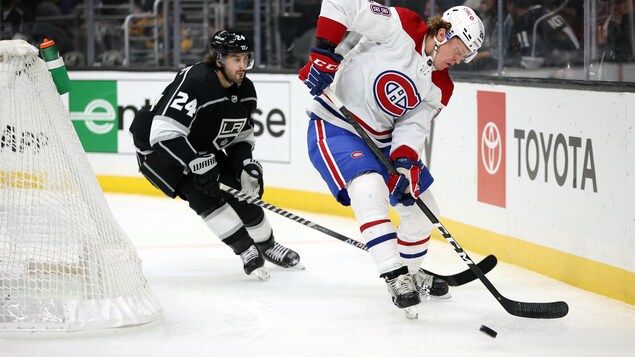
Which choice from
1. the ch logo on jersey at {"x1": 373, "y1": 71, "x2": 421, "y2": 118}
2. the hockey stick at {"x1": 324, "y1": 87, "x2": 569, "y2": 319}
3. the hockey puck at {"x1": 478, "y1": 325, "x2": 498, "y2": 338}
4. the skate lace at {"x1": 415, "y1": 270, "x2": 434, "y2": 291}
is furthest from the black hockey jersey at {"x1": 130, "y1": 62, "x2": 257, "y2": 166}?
the hockey puck at {"x1": 478, "y1": 325, "x2": 498, "y2": 338}

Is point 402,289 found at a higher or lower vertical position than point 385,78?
lower

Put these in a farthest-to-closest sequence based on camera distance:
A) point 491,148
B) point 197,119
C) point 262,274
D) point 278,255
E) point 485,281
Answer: point 491,148 < point 278,255 < point 262,274 < point 197,119 < point 485,281

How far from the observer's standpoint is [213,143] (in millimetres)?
4191

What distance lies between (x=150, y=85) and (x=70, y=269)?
369 cm

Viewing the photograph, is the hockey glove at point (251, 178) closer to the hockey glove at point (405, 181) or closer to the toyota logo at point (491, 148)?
the hockey glove at point (405, 181)

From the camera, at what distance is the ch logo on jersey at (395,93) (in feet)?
11.6

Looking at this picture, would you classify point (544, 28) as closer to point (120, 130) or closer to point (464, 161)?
point (464, 161)

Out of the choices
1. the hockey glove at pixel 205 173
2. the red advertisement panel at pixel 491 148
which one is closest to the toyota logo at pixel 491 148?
the red advertisement panel at pixel 491 148

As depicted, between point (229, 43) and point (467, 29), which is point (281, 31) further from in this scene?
point (467, 29)

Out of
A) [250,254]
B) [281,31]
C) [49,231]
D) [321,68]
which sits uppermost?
[281,31]

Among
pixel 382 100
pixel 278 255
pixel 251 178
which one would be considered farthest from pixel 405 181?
pixel 278 255

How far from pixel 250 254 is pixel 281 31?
284 cm

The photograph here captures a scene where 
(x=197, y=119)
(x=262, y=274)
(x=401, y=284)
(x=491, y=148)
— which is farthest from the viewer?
(x=491, y=148)

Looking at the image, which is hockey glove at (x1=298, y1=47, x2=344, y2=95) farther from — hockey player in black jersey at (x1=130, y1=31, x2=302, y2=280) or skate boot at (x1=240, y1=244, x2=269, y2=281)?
skate boot at (x1=240, y1=244, x2=269, y2=281)
